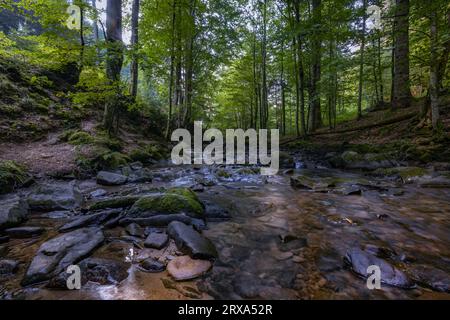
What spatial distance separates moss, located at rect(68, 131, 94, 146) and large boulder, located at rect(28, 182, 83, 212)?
11.3ft

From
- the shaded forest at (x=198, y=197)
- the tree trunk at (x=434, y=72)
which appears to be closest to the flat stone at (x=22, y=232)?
the shaded forest at (x=198, y=197)

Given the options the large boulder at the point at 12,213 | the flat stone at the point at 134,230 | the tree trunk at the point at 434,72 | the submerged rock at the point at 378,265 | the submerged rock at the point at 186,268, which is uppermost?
the tree trunk at the point at 434,72

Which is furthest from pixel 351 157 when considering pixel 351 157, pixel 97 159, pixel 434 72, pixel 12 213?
pixel 12 213

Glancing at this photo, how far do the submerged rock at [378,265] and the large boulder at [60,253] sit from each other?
268cm

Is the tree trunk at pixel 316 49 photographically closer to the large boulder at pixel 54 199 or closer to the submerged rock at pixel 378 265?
the submerged rock at pixel 378 265

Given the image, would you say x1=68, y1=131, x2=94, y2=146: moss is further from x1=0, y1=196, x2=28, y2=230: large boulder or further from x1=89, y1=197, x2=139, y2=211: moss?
x1=89, y1=197, x2=139, y2=211: moss

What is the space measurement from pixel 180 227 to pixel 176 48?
37.4 feet

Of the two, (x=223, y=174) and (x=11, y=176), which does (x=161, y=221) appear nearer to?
(x=11, y=176)

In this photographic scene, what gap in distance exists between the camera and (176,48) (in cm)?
1229

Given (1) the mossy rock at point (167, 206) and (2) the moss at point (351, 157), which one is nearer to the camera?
(1) the mossy rock at point (167, 206)

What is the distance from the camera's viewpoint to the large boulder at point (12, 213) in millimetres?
3104
